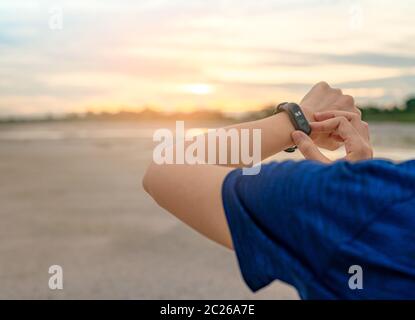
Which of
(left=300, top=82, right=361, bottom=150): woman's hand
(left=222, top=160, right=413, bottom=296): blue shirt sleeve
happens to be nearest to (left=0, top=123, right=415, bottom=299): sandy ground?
(left=300, top=82, right=361, bottom=150): woman's hand

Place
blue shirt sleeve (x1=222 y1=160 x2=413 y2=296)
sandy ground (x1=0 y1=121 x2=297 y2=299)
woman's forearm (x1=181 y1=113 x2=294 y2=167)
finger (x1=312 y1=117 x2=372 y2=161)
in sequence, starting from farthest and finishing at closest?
1. sandy ground (x1=0 y1=121 x2=297 y2=299)
2. finger (x1=312 y1=117 x2=372 y2=161)
3. woman's forearm (x1=181 y1=113 x2=294 y2=167)
4. blue shirt sleeve (x1=222 y1=160 x2=413 y2=296)

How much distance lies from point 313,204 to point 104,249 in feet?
11.5

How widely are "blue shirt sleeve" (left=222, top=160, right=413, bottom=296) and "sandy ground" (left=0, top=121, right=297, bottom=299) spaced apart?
2.52m

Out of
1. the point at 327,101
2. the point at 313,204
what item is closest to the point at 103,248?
the point at 327,101

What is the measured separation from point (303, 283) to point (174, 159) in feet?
0.79

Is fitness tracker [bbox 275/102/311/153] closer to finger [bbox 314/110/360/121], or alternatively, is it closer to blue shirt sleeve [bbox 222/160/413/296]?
finger [bbox 314/110/360/121]

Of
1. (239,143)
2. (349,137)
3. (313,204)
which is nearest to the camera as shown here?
(313,204)

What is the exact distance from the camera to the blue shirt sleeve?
64cm

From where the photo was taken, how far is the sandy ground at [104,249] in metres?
3.22

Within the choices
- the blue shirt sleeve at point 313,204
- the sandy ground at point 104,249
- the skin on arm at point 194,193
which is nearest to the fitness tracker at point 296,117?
the skin on arm at point 194,193

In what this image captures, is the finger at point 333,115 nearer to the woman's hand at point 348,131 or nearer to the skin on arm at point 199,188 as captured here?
the woman's hand at point 348,131

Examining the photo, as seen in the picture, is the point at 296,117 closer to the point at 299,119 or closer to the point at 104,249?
the point at 299,119

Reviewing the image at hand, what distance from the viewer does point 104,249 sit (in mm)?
4016

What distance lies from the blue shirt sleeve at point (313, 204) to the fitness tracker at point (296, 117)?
271 millimetres
